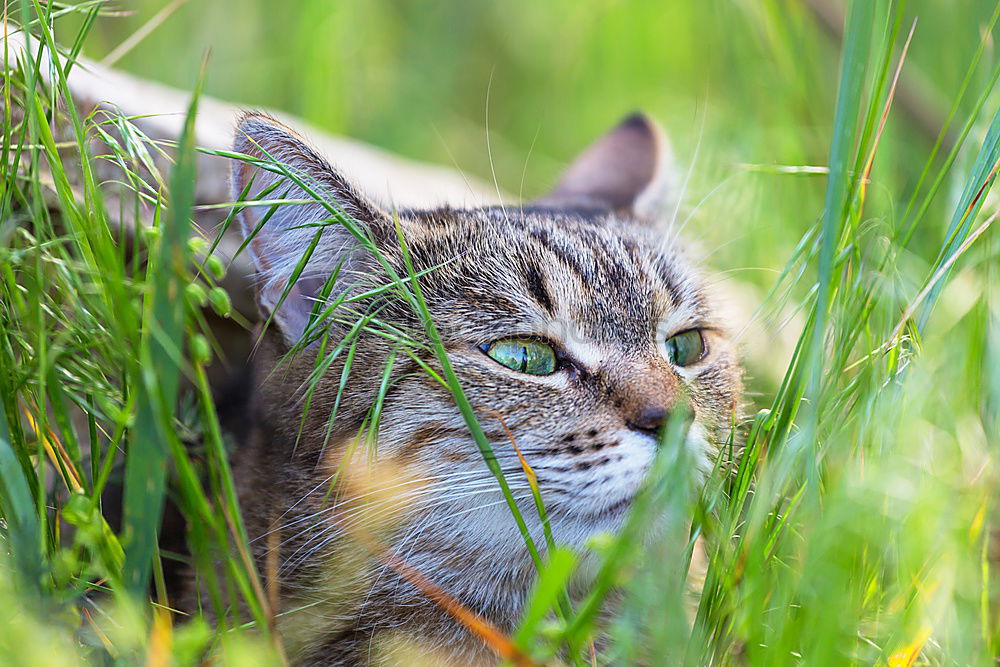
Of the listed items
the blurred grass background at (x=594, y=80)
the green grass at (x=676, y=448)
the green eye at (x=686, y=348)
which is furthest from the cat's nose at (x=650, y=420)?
the blurred grass background at (x=594, y=80)

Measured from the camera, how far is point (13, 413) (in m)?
1.43

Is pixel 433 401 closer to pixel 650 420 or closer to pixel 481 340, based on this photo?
pixel 481 340

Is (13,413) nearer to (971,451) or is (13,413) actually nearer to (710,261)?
(971,451)

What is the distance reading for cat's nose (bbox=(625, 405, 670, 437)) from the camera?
1462mm

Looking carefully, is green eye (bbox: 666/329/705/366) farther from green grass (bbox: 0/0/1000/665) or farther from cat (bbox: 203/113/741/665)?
green grass (bbox: 0/0/1000/665)

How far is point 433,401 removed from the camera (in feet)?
5.14

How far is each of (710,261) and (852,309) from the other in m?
1.45

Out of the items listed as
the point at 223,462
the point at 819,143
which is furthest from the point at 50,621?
the point at 819,143

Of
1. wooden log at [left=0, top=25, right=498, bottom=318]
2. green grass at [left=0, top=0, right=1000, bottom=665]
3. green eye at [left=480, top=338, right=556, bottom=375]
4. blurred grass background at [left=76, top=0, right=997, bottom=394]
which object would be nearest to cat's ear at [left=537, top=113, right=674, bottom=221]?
blurred grass background at [left=76, top=0, right=997, bottom=394]

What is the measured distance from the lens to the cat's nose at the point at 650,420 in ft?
4.80

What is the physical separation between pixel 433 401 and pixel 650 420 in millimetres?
374

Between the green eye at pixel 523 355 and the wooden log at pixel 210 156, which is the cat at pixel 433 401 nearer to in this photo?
the green eye at pixel 523 355

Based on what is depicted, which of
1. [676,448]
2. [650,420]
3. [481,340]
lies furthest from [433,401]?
[676,448]

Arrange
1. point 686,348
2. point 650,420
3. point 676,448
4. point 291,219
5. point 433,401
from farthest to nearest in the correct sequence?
point 686,348
point 291,219
point 433,401
point 650,420
point 676,448
